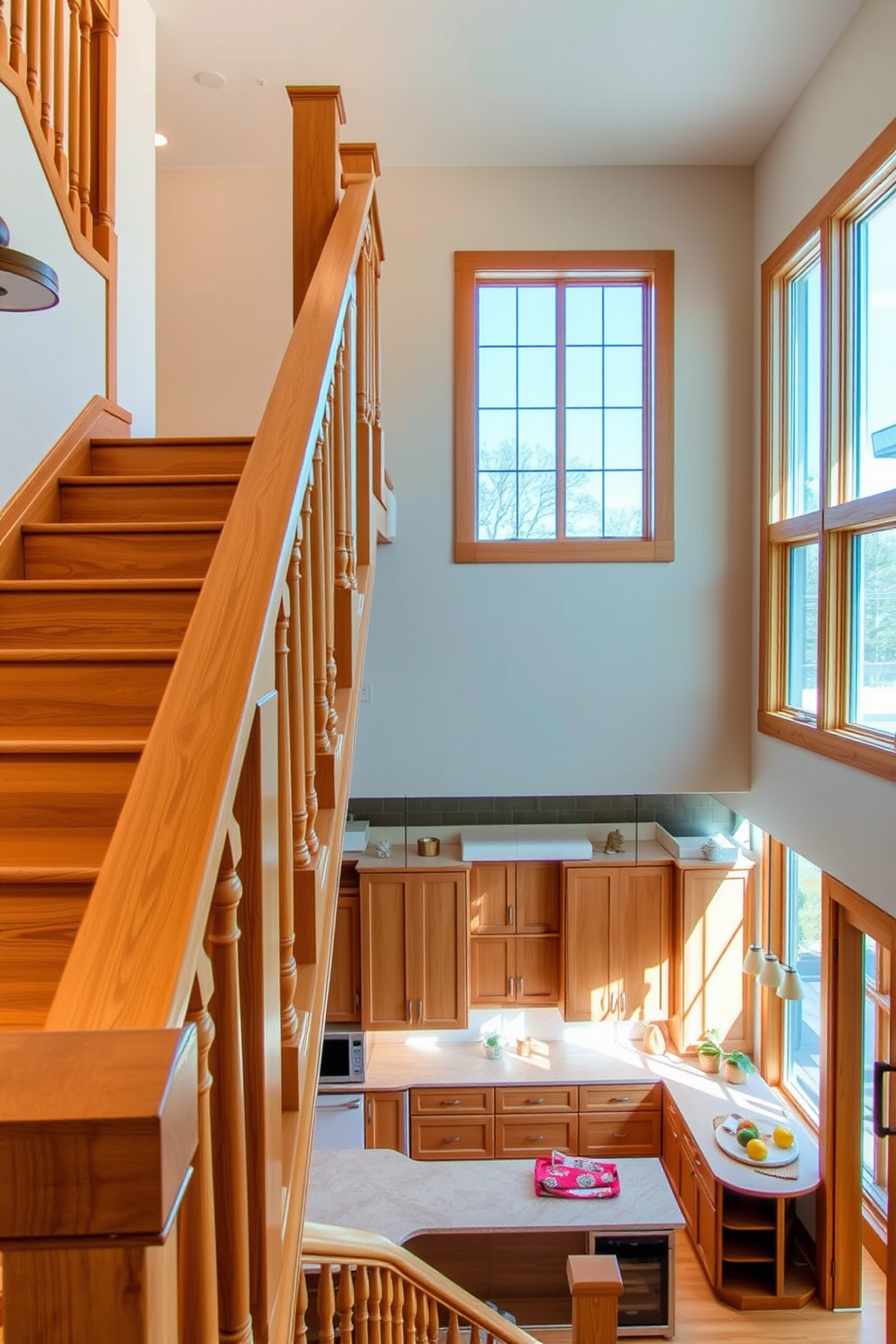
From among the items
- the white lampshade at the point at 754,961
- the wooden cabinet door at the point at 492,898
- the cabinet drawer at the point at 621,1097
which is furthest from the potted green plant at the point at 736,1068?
the wooden cabinet door at the point at 492,898

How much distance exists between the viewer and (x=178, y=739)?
0.87m

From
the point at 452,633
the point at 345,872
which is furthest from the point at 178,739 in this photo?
the point at 345,872

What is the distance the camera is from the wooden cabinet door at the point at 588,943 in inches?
225

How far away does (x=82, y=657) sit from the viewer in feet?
6.37

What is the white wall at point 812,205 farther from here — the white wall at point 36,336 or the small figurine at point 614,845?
the white wall at point 36,336

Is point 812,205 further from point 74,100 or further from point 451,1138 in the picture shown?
point 451,1138

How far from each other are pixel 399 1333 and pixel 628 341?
4.70 metres

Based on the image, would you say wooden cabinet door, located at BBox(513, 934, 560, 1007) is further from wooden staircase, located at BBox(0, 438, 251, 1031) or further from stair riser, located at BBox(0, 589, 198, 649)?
stair riser, located at BBox(0, 589, 198, 649)

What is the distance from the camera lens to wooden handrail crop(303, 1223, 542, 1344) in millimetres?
2275

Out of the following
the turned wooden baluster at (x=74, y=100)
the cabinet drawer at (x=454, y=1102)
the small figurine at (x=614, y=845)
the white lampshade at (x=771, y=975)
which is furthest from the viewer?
the small figurine at (x=614, y=845)

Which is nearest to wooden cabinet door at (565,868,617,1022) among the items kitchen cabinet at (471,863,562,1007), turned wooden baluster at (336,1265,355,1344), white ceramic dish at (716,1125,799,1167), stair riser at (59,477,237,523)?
kitchen cabinet at (471,863,562,1007)

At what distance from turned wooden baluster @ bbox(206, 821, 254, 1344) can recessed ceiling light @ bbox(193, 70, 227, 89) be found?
4576 mm

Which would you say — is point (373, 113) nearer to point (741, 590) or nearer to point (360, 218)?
point (360, 218)

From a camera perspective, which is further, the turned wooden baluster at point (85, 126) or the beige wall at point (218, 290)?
the beige wall at point (218, 290)
